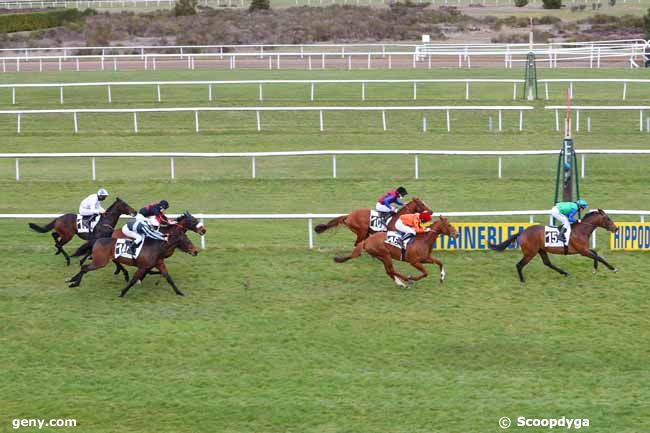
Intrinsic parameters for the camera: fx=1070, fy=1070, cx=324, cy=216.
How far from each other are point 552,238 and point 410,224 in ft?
6.45

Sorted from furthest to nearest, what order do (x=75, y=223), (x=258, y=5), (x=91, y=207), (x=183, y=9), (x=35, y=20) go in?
(x=258, y=5) → (x=183, y=9) → (x=35, y=20) → (x=75, y=223) → (x=91, y=207)

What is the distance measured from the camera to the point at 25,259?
16.2 meters

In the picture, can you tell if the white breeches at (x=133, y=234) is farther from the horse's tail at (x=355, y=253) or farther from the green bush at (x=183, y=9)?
the green bush at (x=183, y=9)

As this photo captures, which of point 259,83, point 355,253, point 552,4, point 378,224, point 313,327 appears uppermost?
point 552,4

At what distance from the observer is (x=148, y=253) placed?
46.2 ft

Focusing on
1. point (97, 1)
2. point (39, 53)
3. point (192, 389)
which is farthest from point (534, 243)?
point (97, 1)

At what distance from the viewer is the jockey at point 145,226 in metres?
14.2

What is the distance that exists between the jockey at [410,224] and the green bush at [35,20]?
136 feet

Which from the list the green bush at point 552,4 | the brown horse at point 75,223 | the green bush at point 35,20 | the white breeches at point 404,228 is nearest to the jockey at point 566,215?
the white breeches at point 404,228

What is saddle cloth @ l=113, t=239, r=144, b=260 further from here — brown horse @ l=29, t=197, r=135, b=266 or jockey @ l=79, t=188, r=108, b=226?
jockey @ l=79, t=188, r=108, b=226

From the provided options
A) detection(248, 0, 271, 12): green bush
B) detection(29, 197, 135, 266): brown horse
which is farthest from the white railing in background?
detection(248, 0, 271, 12): green bush

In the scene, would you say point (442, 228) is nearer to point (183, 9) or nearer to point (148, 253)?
point (148, 253)

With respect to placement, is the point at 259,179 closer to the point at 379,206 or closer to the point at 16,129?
the point at 379,206

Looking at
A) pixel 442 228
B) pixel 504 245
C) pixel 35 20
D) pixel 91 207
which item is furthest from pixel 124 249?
pixel 35 20
